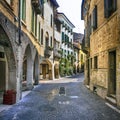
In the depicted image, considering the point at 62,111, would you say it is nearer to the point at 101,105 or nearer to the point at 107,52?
the point at 101,105

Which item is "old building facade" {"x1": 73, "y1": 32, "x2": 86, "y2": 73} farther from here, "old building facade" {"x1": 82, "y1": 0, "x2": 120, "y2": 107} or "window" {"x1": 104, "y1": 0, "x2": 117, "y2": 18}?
"window" {"x1": 104, "y1": 0, "x2": 117, "y2": 18}

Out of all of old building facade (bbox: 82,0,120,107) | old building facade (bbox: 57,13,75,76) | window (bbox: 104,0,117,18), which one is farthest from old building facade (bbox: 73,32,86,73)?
window (bbox: 104,0,117,18)

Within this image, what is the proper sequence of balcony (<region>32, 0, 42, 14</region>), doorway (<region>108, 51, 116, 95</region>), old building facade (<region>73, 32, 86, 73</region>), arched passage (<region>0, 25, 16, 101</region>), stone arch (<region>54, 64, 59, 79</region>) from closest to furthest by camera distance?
arched passage (<region>0, 25, 16, 101</region>) → doorway (<region>108, 51, 116, 95</region>) → balcony (<region>32, 0, 42, 14</region>) → stone arch (<region>54, 64, 59, 79</region>) → old building facade (<region>73, 32, 86, 73</region>)

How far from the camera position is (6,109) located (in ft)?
37.0

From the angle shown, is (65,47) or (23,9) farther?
(65,47)

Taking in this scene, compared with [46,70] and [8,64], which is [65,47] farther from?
[8,64]

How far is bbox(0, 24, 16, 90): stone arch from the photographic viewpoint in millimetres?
12116

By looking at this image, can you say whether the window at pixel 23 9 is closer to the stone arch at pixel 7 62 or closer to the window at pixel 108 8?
the stone arch at pixel 7 62

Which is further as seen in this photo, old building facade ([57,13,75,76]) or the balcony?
old building facade ([57,13,75,76])

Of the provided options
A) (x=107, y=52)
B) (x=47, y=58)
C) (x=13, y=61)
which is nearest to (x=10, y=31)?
(x=13, y=61)

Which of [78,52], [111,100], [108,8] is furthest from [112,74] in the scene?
[78,52]

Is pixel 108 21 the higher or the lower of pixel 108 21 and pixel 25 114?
the higher

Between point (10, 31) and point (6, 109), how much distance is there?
3.38m

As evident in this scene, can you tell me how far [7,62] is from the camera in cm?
1373
